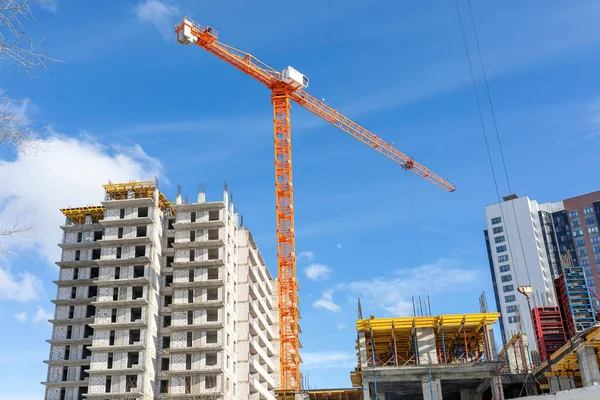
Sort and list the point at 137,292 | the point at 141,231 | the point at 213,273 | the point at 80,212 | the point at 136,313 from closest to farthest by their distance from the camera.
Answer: the point at 136,313, the point at 137,292, the point at 213,273, the point at 141,231, the point at 80,212

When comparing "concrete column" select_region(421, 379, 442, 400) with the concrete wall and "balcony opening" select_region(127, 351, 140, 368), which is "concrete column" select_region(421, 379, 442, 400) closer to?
the concrete wall

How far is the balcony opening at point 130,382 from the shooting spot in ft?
276

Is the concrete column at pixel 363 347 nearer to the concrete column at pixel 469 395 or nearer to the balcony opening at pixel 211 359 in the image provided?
the concrete column at pixel 469 395

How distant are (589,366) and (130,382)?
62.7 metres

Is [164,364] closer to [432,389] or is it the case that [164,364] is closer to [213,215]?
[213,215]

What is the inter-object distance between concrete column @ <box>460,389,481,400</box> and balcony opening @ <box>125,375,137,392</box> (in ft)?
144

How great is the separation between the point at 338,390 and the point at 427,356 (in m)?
11.9

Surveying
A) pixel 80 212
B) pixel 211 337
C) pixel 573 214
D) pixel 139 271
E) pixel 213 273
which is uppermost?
pixel 573 214

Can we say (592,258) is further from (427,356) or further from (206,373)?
(427,356)

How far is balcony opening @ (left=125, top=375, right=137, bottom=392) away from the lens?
3313 inches

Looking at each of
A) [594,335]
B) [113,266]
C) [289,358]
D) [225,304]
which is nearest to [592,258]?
[289,358]

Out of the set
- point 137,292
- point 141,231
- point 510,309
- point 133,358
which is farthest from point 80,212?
point 510,309

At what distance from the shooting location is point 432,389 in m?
49.8

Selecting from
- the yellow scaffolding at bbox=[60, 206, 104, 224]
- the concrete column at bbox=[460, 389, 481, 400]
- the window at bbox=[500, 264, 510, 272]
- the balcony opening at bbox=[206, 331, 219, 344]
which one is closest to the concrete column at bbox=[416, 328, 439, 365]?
the concrete column at bbox=[460, 389, 481, 400]
